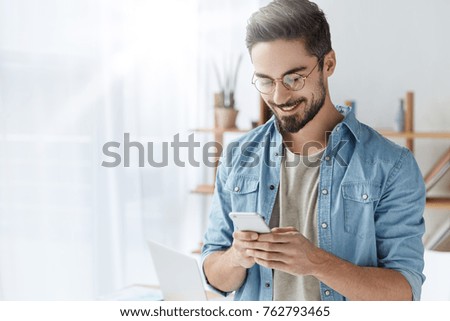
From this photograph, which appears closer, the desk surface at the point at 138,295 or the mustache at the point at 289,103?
the mustache at the point at 289,103

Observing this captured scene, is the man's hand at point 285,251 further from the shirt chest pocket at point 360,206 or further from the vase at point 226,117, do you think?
the vase at point 226,117

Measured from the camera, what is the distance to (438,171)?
2.35 m

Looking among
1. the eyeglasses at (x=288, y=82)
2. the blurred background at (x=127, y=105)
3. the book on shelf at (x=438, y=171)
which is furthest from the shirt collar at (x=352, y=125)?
the book on shelf at (x=438, y=171)

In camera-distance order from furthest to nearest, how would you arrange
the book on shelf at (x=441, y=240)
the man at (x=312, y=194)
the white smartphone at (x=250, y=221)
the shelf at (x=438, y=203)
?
the book on shelf at (x=441, y=240) → the shelf at (x=438, y=203) → the man at (x=312, y=194) → the white smartphone at (x=250, y=221)

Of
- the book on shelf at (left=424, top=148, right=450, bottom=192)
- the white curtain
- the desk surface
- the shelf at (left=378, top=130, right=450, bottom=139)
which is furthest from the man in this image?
the book on shelf at (left=424, top=148, right=450, bottom=192)

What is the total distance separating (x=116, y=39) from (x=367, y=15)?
981 millimetres

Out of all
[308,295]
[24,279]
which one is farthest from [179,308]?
[24,279]

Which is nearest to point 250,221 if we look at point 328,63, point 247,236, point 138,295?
point 247,236

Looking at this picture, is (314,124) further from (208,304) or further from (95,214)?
(95,214)

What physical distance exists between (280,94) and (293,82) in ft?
0.11

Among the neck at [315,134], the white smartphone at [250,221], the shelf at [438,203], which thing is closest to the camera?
the white smartphone at [250,221]

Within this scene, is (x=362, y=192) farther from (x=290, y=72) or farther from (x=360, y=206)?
(x=290, y=72)

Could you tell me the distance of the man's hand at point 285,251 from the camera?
3.09 ft

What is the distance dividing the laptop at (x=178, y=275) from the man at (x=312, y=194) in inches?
4.7
